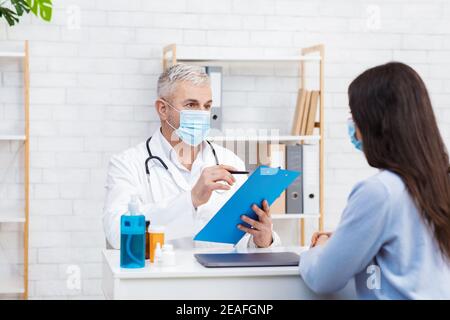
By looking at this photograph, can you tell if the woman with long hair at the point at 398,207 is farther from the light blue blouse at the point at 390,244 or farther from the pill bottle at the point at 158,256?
the pill bottle at the point at 158,256

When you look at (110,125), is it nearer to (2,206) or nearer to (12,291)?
(2,206)

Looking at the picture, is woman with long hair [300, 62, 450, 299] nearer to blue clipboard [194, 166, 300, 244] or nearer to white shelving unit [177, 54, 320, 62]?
blue clipboard [194, 166, 300, 244]

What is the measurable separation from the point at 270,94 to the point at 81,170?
1183 millimetres

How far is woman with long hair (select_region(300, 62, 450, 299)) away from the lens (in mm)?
1602

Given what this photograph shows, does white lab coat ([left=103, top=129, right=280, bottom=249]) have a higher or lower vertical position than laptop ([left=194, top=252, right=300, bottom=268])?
higher

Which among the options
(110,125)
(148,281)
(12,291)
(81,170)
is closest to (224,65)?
(110,125)

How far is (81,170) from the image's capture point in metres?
3.91

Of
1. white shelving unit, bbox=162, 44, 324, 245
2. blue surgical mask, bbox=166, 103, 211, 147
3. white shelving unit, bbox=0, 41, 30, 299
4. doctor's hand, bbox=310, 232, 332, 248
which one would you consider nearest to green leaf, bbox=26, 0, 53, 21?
white shelving unit, bbox=0, 41, 30, 299

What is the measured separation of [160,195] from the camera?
2.68 metres

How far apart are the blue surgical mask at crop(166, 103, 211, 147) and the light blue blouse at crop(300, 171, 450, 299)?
118 cm

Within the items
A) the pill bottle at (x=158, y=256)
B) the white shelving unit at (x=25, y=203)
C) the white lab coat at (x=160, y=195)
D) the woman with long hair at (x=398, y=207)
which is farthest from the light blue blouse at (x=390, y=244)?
the white shelving unit at (x=25, y=203)

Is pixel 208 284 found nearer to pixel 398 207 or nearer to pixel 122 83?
pixel 398 207

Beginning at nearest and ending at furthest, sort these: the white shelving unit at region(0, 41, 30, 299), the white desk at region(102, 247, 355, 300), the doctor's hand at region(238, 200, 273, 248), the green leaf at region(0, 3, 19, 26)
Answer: the white desk at region(102, 247, 355, 300), the doctor's hand at region(238, 200, 273, 248), the green leaf at region(0, 3, 19, 26), the white shelving unit at region(0, 41, 30, 299)

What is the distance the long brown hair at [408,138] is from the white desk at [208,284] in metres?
0.37
